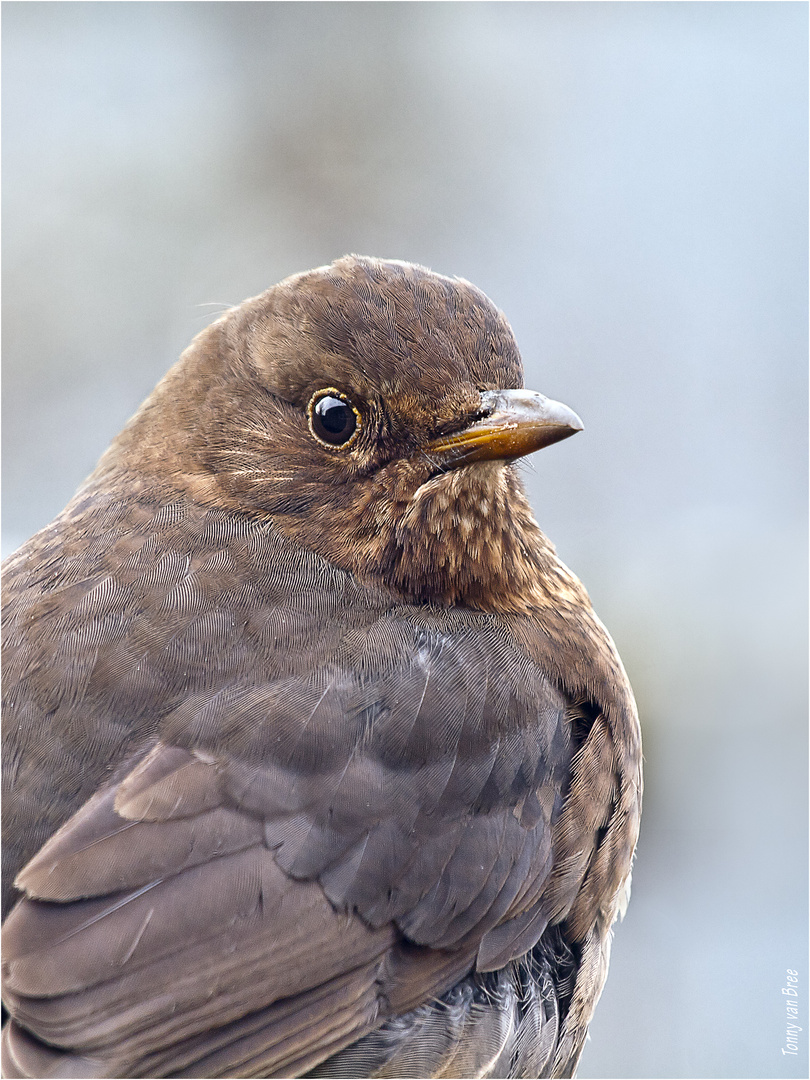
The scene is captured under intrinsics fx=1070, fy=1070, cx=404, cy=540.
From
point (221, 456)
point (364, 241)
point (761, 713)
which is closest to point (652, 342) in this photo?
point (364, 241)

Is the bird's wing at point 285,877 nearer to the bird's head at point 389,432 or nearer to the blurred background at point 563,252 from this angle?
the bird's head at point 389,432

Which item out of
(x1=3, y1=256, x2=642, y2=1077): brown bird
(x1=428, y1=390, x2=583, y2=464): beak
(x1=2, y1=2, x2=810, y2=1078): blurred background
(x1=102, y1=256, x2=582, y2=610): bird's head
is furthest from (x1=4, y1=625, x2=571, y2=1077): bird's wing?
(x1=2, y1=2, x2=810, y2=1078): blurred background

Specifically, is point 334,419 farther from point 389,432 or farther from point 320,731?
point 320,731

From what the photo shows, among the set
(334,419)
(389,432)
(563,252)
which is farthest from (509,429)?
(563,252)

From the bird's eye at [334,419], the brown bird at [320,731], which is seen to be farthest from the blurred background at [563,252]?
the bird's eye at [334,419]

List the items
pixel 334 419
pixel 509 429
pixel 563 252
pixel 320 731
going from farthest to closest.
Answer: pixel 563 252 → pixel 334 419 → pixel 509 429 → pixel 320 731

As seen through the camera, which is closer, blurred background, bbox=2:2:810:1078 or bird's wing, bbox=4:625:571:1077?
bird's wing, bbox=4:625:571:1077

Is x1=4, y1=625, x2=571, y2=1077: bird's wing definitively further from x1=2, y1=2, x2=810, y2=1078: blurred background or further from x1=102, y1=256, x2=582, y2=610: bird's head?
x1=2, y1=2, x2=810, y2=1078: blurred background
